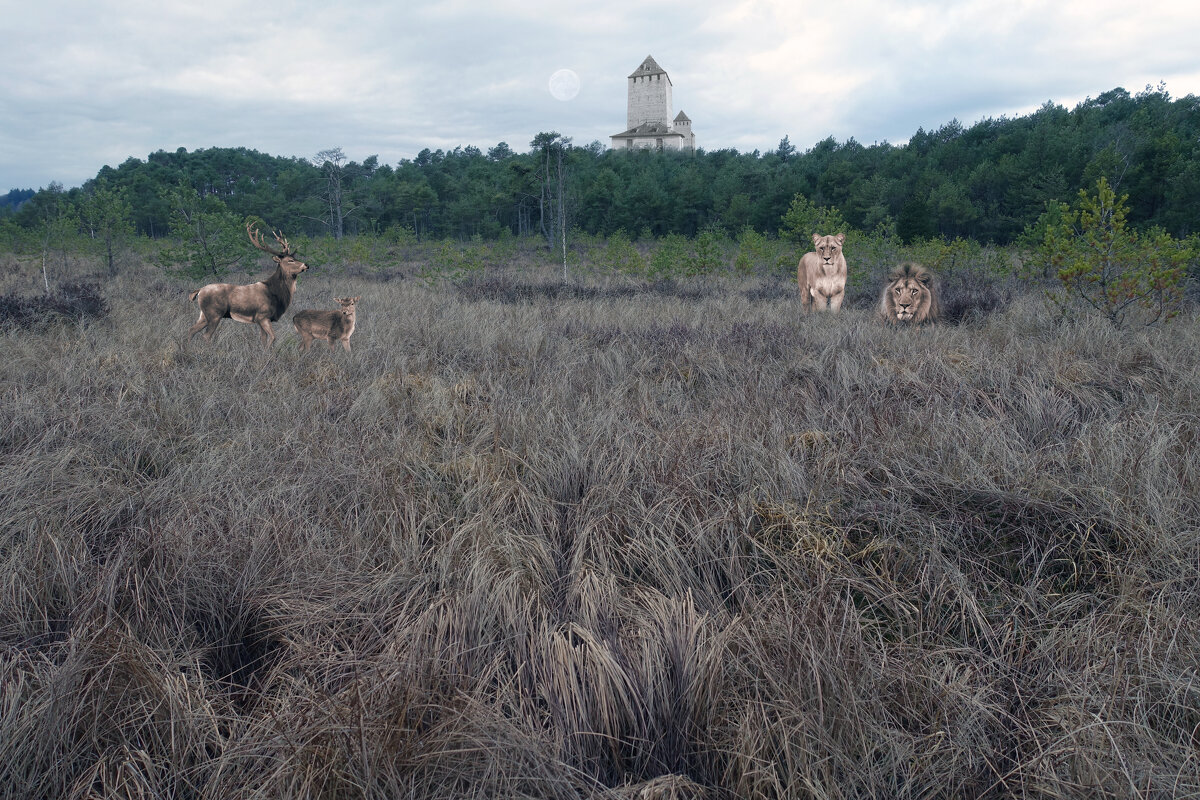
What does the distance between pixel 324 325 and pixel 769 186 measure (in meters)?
40.4

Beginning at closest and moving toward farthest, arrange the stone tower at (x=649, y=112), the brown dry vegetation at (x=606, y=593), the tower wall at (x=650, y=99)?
the brown dry vegetation at (x=606, y=593) < the stone tower at (x=649, y=112) < the tower wall at (x=650, y=99)

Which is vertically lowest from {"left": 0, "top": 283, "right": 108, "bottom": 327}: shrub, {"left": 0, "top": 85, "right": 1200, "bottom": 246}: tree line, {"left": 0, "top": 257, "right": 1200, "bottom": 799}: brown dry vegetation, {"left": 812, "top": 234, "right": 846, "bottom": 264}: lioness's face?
{"left": 0, "top": 257, "right": 1200, "bottom": 799}: brown dry vegetation

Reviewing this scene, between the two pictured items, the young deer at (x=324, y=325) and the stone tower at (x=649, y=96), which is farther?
the stone tower at (x=649, y=96)

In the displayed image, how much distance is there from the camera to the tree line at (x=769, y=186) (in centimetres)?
2993

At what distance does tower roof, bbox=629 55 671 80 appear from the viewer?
8175 cm

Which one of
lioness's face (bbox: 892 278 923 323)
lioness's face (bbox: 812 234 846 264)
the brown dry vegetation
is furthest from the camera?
lioness's face (bbox: 812 234 846 264)

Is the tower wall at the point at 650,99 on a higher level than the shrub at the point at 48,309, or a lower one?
higher

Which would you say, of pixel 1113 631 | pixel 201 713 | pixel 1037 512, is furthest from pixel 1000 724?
pixel 201 713

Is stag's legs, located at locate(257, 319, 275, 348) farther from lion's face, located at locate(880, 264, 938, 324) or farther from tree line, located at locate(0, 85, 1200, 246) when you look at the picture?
tree line, located at locate(0, 85, 1200, 246)

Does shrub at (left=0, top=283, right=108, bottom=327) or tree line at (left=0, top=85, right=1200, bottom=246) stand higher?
tree line at (left=0, top=85, right=1200, bottom=246)

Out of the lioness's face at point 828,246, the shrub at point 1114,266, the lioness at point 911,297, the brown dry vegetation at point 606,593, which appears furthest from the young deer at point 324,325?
the shrub at point 1114,266

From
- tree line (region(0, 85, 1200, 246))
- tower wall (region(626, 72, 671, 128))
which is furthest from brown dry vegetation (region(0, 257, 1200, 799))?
tower wall (region(626, 72, 671, 128))

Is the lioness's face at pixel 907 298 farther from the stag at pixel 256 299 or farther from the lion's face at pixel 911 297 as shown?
the stag at pixel 256 299

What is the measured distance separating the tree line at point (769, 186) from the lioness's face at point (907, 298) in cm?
1311
